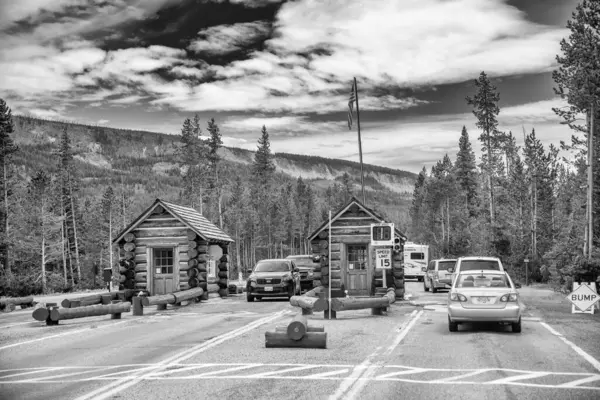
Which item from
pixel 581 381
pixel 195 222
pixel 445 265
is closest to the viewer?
pixel 581 381

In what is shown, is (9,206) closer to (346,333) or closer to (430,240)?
(346,333)

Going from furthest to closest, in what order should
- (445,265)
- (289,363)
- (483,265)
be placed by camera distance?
1. (445,265)
2. (483,265)
3. (289,363)

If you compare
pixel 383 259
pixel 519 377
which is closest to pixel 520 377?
pixel 519 377

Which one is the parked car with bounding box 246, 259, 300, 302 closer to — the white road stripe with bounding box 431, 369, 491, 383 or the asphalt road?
the asphalt road

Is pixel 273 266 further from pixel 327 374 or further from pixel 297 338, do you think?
pixel 327 374

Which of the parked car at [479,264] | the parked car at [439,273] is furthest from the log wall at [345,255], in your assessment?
the parked car at [439,273]

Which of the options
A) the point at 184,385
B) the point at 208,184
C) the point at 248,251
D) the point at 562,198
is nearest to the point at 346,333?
the point at 184,385

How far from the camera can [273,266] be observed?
97.6 feet

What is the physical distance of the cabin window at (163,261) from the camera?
2937cm

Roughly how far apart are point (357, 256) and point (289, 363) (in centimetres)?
1801

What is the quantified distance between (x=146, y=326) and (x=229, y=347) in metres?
5.34

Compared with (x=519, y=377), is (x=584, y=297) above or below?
below

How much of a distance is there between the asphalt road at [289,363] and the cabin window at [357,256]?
10.2m

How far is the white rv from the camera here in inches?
2112
